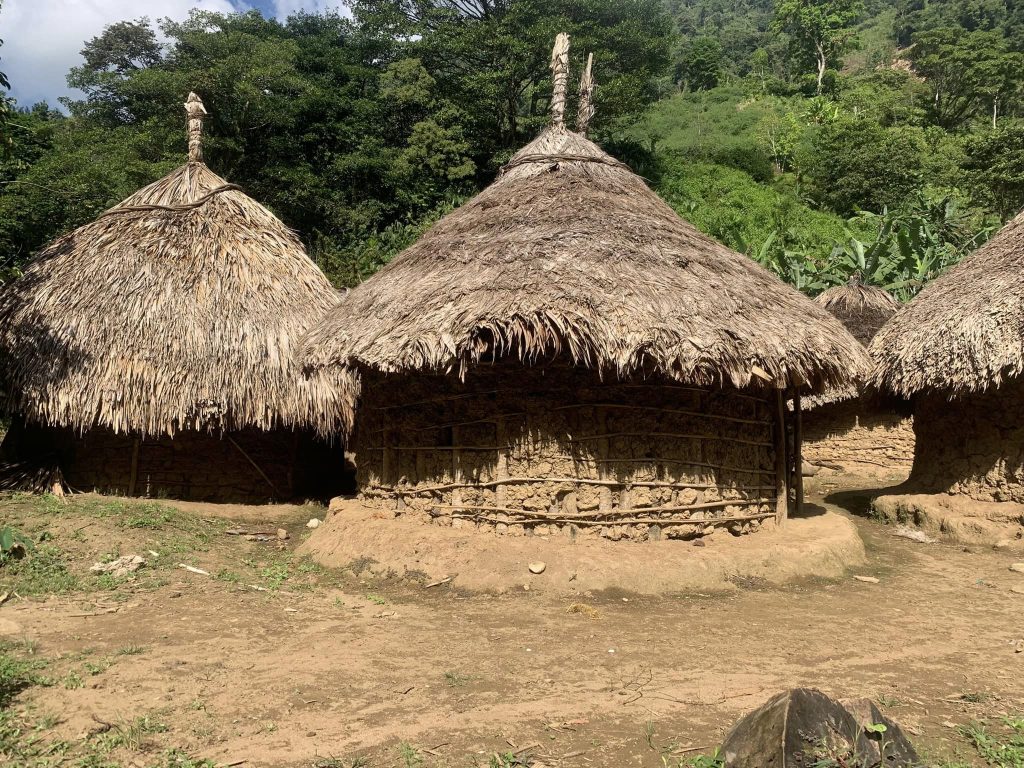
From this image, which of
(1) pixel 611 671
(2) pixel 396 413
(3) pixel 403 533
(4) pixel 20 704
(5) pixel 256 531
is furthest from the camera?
(5) pixel 256 531

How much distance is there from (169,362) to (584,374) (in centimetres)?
466

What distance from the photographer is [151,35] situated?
27.6 m

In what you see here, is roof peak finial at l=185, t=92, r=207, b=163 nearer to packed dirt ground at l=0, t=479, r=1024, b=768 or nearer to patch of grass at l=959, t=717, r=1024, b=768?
packed dirt ground at l=0, t=479, r=1024, b=768

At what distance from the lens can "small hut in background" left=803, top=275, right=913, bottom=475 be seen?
39.7ft

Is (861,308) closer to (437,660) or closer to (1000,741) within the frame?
(1000,741)

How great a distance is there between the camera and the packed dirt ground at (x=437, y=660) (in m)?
3.41

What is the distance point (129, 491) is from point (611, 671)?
6.49 metres

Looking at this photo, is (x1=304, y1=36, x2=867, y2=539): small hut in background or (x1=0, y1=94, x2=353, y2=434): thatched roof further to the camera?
(x1=0, y1=94, x2=353, y2=434): thatched roof

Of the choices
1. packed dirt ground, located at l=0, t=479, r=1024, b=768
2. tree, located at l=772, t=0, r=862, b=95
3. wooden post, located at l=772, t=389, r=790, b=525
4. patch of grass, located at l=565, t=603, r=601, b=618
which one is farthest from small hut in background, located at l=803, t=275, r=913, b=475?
tree, located at l=772, t=0, r=862, b=95

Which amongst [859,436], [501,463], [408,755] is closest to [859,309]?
[859,436]

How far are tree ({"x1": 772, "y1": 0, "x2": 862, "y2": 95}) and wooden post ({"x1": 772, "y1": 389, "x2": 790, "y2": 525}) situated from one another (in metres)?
39.9

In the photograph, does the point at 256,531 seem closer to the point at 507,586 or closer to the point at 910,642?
the point at 507,586

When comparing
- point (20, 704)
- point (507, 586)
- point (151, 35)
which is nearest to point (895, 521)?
point (507, 586)

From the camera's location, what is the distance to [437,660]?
4496 mm
